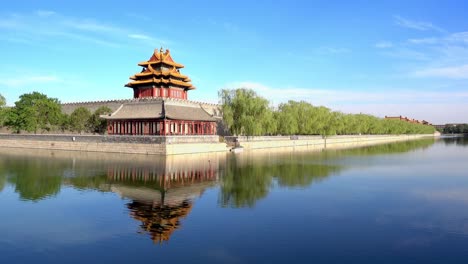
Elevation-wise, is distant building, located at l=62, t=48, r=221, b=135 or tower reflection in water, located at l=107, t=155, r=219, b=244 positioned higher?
distant building, located at l=62, t=48, r=221, b=135

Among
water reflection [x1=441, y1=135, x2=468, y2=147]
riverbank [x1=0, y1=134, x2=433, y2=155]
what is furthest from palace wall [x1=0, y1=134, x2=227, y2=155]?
water reflection [x1=441, y1=135, x2=468, y2=147]

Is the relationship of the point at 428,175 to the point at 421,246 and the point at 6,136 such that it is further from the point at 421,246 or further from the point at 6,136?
the point at 6,136

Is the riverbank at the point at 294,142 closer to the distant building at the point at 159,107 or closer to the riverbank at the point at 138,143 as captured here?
the riverbank at the point at 138,143

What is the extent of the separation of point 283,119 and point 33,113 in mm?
38659

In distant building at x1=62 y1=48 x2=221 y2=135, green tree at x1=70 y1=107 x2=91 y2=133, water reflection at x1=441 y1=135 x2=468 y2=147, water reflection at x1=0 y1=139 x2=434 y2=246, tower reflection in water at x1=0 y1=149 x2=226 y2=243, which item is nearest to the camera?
tower reflection in water at x1=0 y1=149 x2=226 y2=243

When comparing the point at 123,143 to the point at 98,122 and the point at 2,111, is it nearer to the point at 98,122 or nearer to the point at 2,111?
the point at 98,122

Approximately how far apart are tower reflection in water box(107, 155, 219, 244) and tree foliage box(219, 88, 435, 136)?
20849 millimetres

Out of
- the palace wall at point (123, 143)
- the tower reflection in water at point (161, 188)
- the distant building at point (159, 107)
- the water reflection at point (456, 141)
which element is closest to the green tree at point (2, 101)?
the palace wall at point (123, 143)

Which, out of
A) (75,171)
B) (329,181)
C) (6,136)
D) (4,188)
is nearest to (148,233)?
(4,188)

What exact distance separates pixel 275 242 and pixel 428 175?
22434mm

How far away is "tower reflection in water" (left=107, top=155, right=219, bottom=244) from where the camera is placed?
634 inches

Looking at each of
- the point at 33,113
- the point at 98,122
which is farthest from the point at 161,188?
the point at 33,113

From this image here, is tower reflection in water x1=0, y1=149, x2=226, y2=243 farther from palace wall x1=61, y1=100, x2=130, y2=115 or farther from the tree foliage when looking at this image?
palace wall x1=61, y1=100, x2=130, y2=115

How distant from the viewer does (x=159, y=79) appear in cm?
5541
